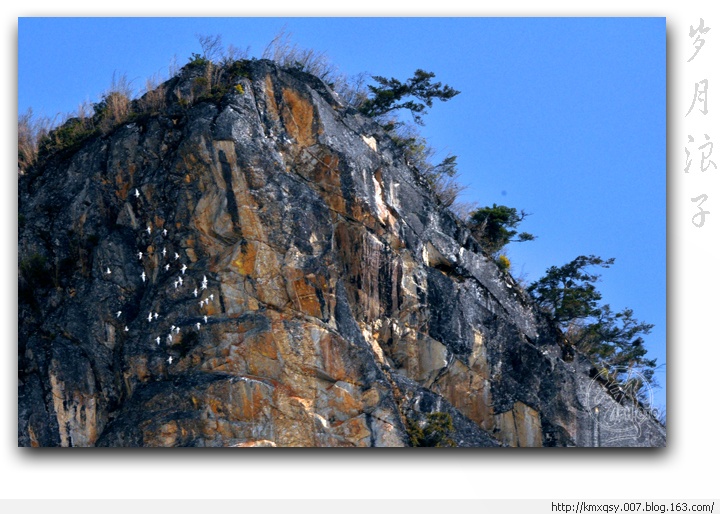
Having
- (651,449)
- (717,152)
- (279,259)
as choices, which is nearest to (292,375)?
(279,259)

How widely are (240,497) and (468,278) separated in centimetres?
409

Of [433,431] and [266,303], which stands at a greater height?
[266,303]

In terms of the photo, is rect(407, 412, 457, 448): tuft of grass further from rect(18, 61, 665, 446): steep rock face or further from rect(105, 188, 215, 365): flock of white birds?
rect(105, 188, 215, 365): flock of white birds

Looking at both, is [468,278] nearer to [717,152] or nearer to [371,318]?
[371,318]

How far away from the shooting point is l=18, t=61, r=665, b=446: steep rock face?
53.8 feet

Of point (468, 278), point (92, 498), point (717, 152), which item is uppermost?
point (717, 152)

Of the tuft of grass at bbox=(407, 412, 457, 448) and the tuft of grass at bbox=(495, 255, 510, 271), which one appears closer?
the tuft of grass at bbox=(407, 412, 457, 448)

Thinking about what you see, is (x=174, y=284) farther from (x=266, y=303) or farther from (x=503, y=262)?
(x=503, y=262)

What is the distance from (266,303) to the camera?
54.7 feet

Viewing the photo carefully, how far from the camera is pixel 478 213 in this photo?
1934cm

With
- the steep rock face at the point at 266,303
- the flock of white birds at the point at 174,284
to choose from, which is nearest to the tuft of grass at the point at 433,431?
the steep rock face at the point at 266,303

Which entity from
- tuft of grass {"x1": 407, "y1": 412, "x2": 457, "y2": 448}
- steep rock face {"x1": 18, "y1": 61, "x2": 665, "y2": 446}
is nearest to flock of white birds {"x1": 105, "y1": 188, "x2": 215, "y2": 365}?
steep rock face {"x1": 18, "y1": 61, "x2": 665, "y2": 446}

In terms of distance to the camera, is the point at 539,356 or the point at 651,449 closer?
the point at 651,449

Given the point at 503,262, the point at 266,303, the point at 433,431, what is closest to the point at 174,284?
the point at 266,303
